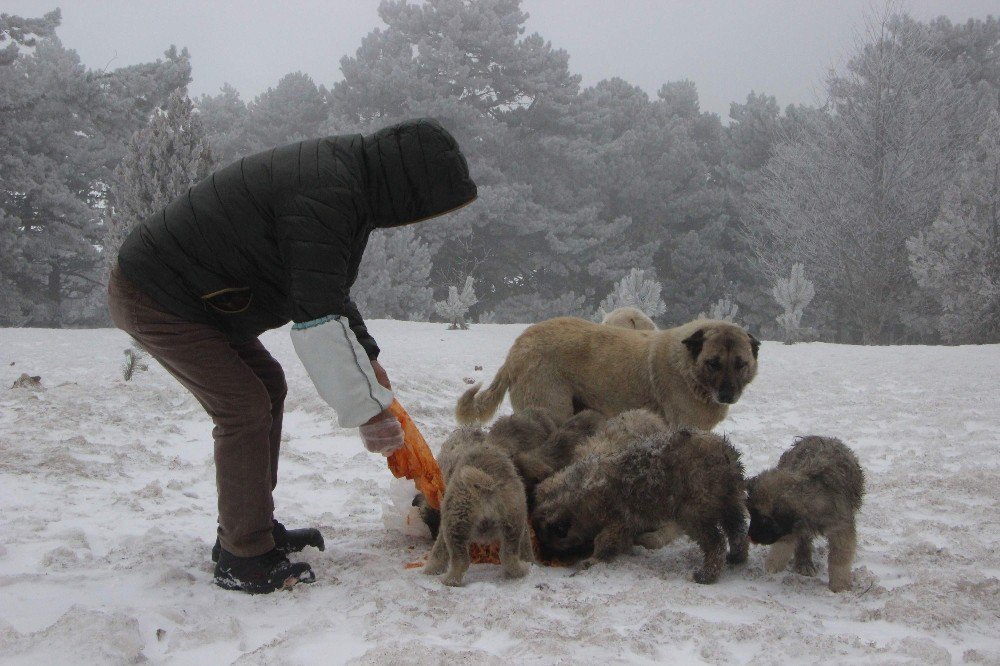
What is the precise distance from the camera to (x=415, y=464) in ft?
11.7

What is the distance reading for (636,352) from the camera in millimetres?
5535

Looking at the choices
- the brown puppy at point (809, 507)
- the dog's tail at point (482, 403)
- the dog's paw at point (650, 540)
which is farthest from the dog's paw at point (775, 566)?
the dog's tail at point (482, 403)

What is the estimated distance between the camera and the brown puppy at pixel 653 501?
3.57 meters

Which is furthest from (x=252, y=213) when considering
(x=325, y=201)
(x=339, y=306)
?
(x=339, y=306)

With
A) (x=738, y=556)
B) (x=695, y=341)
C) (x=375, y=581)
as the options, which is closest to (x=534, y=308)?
(x=695, y=341)

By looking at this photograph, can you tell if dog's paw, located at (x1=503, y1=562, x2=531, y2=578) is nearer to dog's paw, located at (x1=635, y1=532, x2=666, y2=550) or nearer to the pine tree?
dog's paw, located at (x1=635, y1=532, x2=666, y2=550)

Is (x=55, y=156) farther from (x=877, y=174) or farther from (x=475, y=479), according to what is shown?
(x=877, y=174)

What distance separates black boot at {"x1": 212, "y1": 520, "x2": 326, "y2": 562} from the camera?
11.8 ft

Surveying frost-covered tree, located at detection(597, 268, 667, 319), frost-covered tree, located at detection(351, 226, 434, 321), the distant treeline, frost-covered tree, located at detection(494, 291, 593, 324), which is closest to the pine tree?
the distant treeline

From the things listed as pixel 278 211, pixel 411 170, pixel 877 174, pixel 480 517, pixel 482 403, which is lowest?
pixel 480 517

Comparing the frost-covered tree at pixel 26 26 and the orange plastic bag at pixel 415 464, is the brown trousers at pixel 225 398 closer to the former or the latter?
the orange plastic bag at pixel 415 464

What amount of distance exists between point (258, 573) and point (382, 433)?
2.64 ft

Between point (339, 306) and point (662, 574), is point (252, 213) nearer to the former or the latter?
point (339, 306)

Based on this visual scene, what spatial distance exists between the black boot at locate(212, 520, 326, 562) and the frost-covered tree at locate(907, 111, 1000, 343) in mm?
20636
